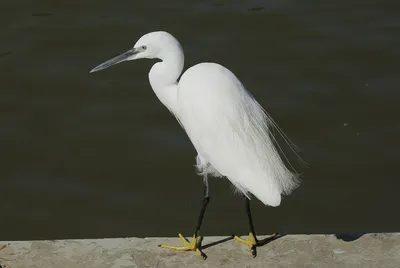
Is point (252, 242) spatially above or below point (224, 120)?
below

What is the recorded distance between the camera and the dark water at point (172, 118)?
5215 millimetres

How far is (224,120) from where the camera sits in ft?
12.5

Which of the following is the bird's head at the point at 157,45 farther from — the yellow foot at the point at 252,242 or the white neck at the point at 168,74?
the yellow foot at the point at 252,242

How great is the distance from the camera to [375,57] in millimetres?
6609

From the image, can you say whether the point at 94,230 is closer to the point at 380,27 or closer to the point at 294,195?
the point at 294,195

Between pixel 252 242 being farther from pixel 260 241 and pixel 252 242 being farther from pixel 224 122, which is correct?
pixel 224 122

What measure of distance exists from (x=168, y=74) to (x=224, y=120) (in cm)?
38

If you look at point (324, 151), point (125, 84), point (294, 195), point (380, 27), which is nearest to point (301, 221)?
point (294, 195)

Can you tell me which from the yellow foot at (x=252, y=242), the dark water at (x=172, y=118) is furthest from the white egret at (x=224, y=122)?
the dark water at (x=172, y=118)

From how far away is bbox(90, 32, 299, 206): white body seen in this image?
377cm

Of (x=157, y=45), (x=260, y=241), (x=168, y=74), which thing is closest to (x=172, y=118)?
(x=168, y=74)

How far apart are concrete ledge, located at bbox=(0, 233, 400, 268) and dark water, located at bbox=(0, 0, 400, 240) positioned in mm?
1267

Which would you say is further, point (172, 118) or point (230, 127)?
Result: point (172, 118)

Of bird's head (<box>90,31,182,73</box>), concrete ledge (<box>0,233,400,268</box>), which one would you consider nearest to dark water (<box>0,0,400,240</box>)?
concrete ledge (<box>0,233,400,268</box>)
